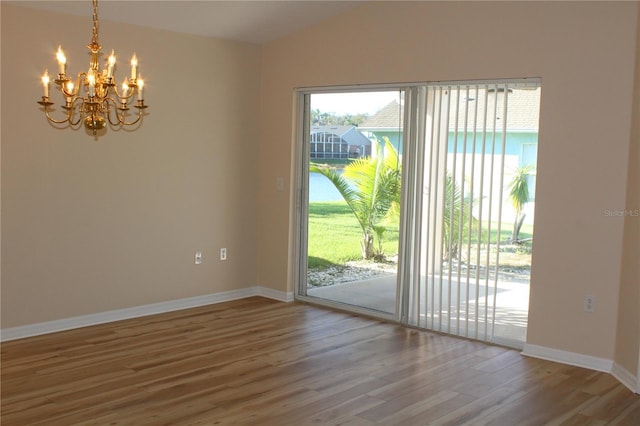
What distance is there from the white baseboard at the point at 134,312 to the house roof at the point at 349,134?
164 cm

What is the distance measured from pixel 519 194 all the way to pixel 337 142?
1.89 metres

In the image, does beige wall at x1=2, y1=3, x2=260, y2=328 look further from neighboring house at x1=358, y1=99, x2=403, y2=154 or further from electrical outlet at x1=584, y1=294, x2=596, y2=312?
electrical outlet at x1=584, y1=294, x2=596, y2=312

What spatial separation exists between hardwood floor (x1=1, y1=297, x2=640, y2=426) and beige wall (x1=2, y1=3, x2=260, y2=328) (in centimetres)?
44

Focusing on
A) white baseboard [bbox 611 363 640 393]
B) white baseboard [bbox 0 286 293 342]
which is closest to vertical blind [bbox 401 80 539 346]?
white baseboard [bbox 611 363 640 393]

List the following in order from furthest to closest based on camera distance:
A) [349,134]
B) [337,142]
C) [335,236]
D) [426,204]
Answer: [335,236]
[337,142]
[349,134]
[426,204]

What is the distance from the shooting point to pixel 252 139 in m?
6.69

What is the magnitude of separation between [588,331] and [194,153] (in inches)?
144

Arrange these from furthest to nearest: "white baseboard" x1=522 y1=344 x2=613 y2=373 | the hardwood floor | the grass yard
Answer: the grass yard < "white baseboard" x1=522 y1=344 x2=613 y2=373 < the hardwood floor

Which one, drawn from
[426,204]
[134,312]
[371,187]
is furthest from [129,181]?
[426,204]

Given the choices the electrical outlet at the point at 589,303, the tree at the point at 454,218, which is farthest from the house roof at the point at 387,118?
the electrical outlet at the point at 589,303

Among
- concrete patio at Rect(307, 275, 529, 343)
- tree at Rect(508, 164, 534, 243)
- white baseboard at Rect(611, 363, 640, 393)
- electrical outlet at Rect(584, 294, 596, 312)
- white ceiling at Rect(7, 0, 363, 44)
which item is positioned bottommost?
white baseboard at Rect(611, 363, 640, 393)

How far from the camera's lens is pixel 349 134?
618cm

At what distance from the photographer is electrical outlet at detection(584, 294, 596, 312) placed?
15.3ft

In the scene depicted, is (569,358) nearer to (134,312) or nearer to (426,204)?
(426,204)
